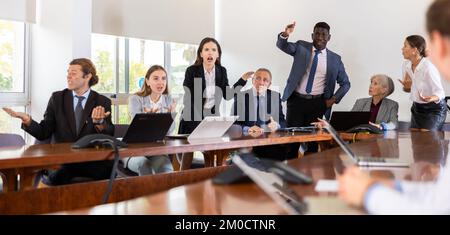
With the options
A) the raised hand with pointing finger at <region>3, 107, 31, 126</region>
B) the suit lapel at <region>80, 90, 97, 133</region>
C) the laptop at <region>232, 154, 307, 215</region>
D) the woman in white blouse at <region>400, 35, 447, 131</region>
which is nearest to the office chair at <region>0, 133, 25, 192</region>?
the raised hand with pointing finger at <region>3, 107, 31, 126</region>

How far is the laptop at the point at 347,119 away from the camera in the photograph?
3887mm

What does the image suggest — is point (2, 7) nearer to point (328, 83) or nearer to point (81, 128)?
point (81, 128)

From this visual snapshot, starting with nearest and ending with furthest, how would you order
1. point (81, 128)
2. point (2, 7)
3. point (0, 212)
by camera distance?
point (0, 212) < point (81, 128) < point (2, 7)

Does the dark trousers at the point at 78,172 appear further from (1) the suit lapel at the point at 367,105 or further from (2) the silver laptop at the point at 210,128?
(1) the suit lapel at the point at 367,105

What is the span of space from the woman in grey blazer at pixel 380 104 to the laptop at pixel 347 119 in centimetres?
56

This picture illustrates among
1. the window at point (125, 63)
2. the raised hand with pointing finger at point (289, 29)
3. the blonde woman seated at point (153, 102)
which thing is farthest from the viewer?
the window at point (125, 63)

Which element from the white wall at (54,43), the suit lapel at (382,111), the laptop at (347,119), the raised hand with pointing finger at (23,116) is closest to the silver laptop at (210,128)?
the raised hand with pointing finger at (23,116)

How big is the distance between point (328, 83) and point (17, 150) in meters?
3.60

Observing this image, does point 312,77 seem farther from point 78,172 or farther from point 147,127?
point 78,172

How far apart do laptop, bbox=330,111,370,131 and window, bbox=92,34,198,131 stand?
2.47m

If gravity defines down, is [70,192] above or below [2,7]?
below

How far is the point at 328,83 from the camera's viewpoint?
16.9ft

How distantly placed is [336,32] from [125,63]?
255cm
